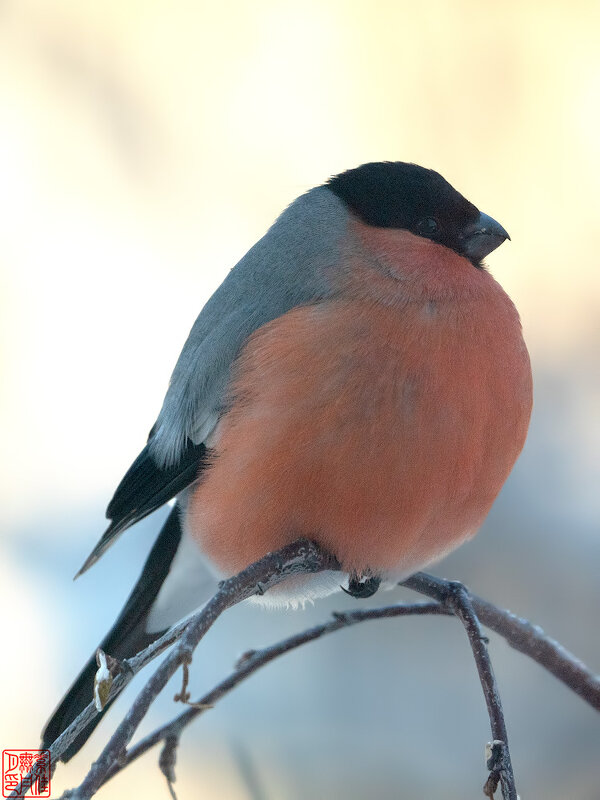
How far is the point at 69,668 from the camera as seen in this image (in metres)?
2.48

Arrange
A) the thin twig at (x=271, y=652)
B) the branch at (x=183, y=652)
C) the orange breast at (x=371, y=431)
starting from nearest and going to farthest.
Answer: the branch at (x=183, y=652) → the thin twig at (x=271, y=652) → the orange breast at (x=371, y=431)

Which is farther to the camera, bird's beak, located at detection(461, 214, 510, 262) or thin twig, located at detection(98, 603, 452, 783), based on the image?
bird's beak, located at detection(461, 214, 510, 262)

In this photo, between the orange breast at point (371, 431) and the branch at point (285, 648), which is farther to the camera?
the orange breast at point (371, 431)

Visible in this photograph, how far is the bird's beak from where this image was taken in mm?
1818

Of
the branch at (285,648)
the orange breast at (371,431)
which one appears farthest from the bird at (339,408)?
the branch at (285,648)

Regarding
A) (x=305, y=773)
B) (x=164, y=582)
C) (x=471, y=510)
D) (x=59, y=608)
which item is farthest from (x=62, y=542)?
(x=471, y=510)

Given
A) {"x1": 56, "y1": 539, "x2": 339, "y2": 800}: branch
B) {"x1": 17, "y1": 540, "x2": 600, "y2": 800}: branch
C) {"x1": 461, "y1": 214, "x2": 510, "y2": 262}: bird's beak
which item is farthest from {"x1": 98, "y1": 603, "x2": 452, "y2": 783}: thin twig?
{"x1": 461, "y1": 214, "x2": 510, "y2": 262}: bird's beak

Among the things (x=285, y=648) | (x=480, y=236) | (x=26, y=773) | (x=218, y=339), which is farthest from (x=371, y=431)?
(x=26, y=773)

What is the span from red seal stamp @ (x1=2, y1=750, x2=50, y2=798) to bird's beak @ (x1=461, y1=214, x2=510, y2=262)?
3.74 ft

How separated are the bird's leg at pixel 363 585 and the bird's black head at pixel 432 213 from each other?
623mm

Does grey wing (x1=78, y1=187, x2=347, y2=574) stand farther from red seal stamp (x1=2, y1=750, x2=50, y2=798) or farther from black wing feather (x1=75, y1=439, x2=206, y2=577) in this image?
red seal stamp (x1=2, y1=750, x2=50, y2=798)

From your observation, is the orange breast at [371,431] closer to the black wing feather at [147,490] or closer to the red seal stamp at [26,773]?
the black wing feather at [147,490]

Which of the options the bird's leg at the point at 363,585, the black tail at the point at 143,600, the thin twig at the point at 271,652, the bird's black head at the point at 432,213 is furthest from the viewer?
the black tail at the point at 143,600

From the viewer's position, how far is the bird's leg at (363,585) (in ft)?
5.52
